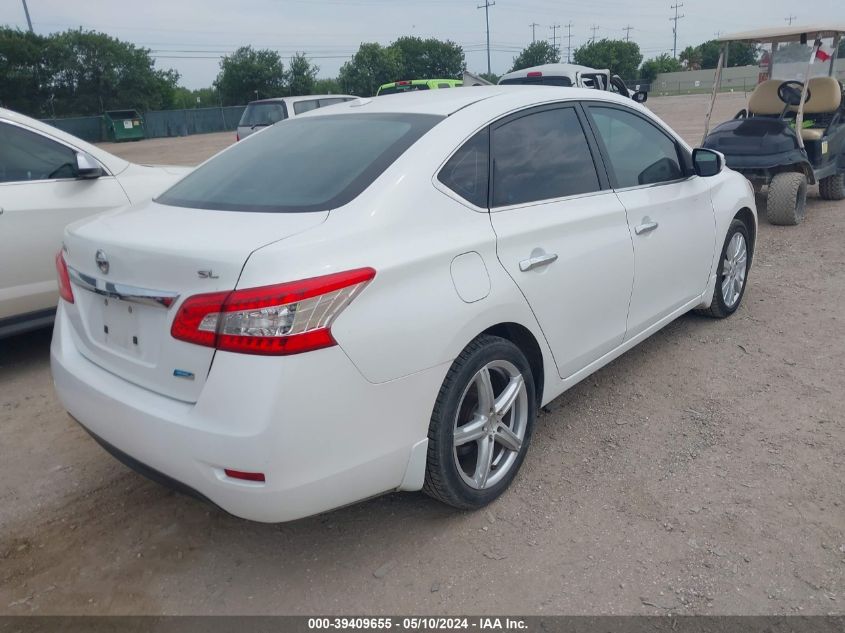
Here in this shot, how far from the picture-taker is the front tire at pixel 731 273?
4683 millimetres

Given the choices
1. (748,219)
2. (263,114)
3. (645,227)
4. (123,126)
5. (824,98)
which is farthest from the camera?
(123,126)

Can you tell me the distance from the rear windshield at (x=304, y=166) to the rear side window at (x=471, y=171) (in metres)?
0.18

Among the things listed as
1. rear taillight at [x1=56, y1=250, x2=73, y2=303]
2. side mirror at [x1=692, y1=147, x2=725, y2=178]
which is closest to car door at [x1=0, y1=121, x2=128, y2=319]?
rear taillight at [x1=56, y1=250, x2=73, y2=303]

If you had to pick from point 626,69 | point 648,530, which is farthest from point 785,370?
point 626,69

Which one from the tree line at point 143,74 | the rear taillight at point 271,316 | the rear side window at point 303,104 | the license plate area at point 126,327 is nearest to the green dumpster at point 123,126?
the tree line at point 143,74

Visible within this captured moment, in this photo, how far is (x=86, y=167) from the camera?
4.67 m

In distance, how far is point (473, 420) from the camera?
9.24 ft

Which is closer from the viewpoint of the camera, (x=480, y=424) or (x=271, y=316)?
(x=271, y=316)

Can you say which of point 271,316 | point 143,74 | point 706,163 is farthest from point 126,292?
point 143,74

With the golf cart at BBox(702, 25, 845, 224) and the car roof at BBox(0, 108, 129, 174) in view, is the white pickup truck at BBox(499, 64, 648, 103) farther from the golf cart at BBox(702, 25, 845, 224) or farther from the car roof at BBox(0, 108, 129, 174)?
the car roof at BBox(0, 108, 129, 174)

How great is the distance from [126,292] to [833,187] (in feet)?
30.2

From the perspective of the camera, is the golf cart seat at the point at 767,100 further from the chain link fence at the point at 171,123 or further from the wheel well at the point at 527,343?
the chain link fence at the point at 171,123

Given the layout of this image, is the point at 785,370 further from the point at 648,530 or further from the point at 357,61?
the point at 357,61

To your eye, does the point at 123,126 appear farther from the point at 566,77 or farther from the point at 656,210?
the point at 656,210
